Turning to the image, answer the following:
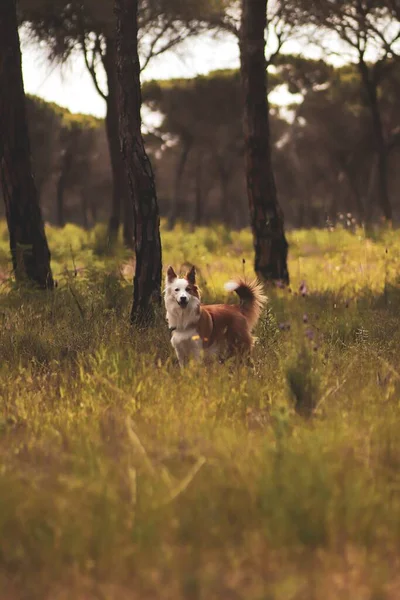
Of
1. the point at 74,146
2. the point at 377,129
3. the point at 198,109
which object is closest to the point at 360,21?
the point at 377,129

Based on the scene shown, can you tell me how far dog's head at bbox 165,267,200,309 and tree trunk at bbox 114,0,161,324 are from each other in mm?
1141

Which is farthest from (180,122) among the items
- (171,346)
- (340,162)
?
(171,346)

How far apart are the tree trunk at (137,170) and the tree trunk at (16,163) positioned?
228 cm

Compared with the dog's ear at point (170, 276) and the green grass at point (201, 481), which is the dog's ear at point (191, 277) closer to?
the dog's ear at point (170, 276)

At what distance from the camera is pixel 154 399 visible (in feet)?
14.9

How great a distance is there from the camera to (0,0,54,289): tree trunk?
9.37m

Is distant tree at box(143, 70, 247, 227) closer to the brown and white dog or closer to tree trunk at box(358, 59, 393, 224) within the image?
tree trunk at box(358, 59, 393, 224)

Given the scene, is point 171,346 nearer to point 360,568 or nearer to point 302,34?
point 360,568

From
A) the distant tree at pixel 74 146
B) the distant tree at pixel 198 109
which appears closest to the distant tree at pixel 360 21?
the distant tree at pixel 198 109

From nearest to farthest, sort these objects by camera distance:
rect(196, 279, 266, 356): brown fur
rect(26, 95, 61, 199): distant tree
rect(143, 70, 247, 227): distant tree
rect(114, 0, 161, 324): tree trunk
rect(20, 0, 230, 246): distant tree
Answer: rect(196, 279, 266, 356): brown fur < rect(114, 0, 161, 324): tree trunk < rect(20, 0, 230, 246): distant tree < rect(143, 70, 247, 227): distant tree < rect(26, 95, 61, 199): distant tree

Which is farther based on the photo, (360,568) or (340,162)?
(340,162)

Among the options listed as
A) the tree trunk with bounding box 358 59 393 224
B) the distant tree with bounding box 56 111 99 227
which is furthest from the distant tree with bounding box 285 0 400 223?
the distant tree with bounding box 56 111 99 227

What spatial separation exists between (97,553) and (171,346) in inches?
136

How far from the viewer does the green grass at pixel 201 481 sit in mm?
2719
